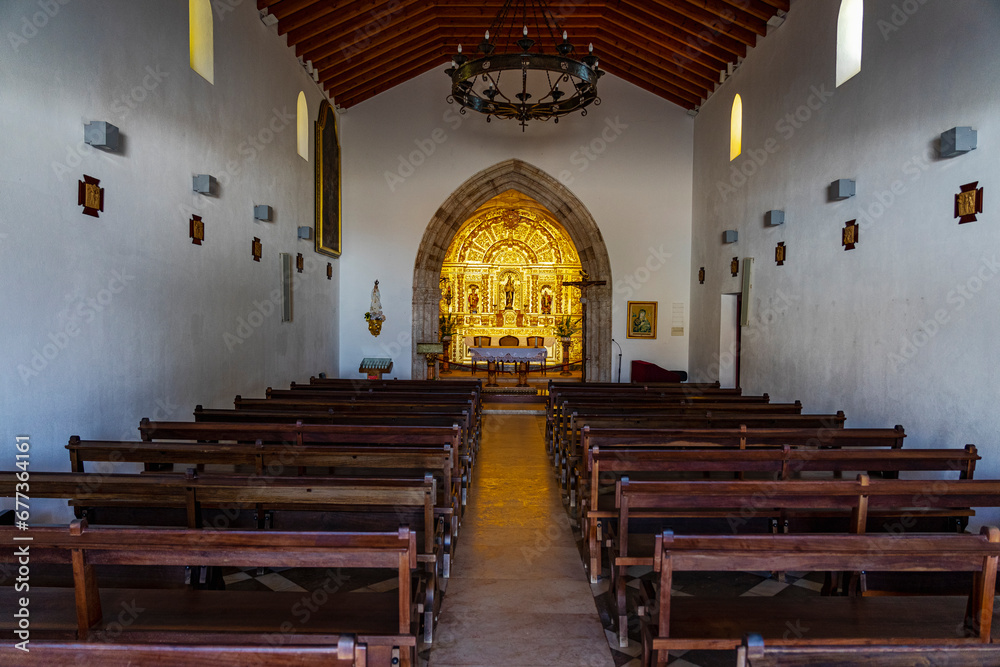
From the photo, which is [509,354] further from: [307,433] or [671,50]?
[307,433]

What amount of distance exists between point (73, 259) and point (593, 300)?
10405mm

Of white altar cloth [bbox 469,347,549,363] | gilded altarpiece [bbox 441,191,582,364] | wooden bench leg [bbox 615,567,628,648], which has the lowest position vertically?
wooden bench leg [bbox 615,567,628,648]

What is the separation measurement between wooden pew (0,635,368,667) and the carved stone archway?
11.7 meters

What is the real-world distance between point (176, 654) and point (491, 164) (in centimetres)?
1245

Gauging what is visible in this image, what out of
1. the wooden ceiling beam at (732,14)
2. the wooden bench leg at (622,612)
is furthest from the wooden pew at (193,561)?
the wooden ceiling beam at (732,14)

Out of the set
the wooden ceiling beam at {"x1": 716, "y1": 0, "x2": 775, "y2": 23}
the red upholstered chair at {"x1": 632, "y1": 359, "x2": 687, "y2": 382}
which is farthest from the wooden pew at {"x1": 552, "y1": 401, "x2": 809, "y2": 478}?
the wooden ceiling beam at {"x1": 716, "y1": 0, "x2": 775, "y2": 23}

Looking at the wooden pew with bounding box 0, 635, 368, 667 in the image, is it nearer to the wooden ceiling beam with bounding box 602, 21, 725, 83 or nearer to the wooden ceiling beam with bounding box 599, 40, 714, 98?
the wooden ceiling beam with bounding box 602, 21, 725, 83

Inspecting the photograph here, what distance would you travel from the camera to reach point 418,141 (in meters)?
13.1

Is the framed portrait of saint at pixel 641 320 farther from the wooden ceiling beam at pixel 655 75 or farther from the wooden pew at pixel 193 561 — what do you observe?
the wooden pew at pixel 193 561

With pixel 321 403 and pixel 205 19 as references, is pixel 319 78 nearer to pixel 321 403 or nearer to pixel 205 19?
pixel 205 19

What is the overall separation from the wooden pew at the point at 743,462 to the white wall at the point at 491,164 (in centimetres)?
920

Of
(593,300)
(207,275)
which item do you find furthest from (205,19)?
(593,300)

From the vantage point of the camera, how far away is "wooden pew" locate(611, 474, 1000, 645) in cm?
308

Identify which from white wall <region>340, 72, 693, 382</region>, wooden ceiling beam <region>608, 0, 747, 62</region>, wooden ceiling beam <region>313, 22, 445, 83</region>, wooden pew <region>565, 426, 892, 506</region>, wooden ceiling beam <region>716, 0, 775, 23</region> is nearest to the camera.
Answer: wooden pew <region>565, 426, 892, 506</region>
